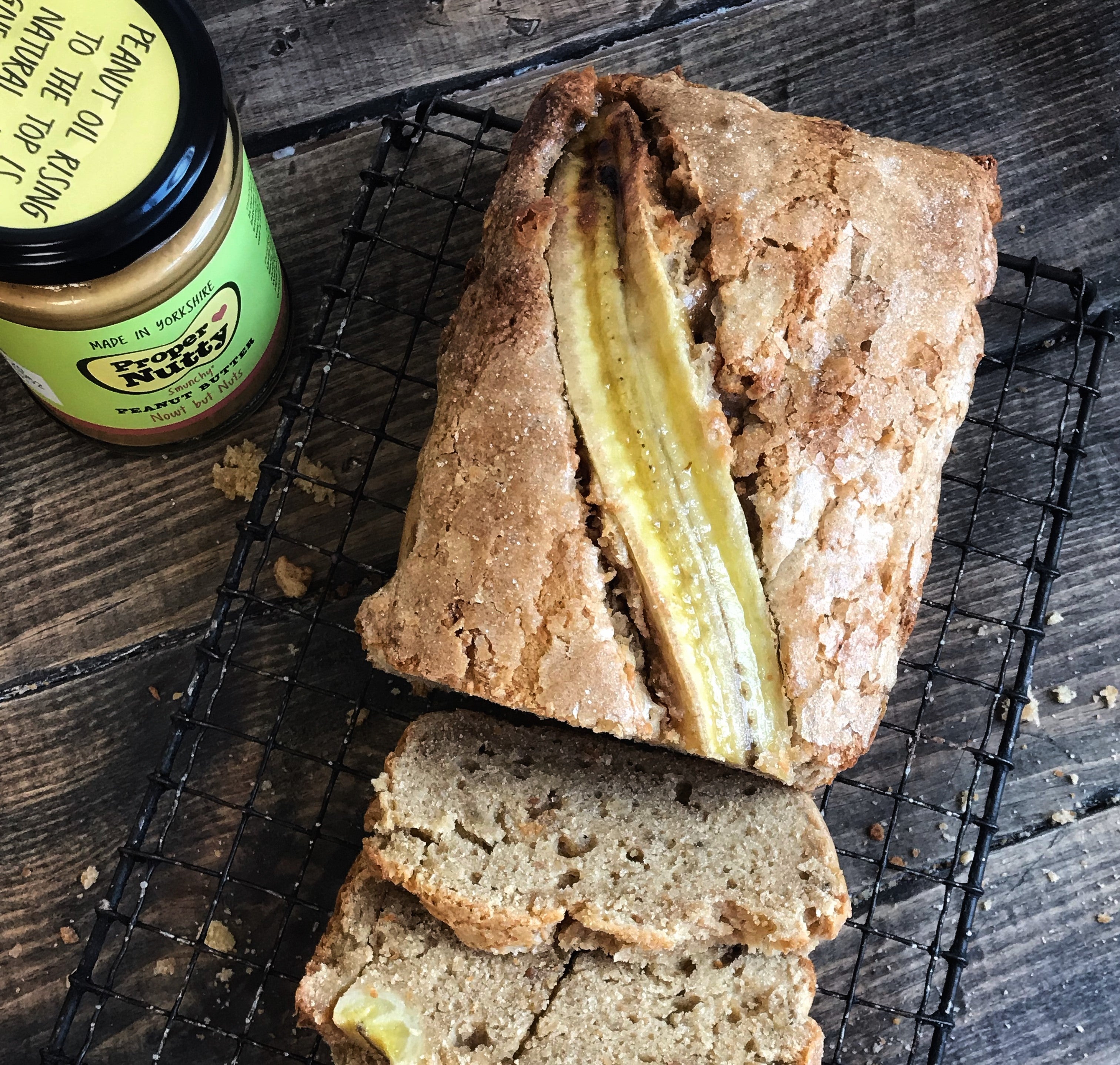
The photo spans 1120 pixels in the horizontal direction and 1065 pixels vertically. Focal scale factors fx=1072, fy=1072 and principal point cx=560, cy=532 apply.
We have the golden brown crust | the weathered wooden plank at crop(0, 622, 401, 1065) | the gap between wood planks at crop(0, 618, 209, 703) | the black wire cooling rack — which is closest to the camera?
the golden brown crust

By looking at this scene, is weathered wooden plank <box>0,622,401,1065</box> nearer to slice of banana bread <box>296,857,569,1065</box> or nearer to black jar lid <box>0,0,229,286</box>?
slice of banana bread <box>296,857,569,1065</box>

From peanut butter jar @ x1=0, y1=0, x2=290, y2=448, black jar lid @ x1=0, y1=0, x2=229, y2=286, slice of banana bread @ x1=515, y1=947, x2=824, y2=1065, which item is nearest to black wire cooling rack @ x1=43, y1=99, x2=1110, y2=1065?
slice of banana bread @ x1=515, y1=947, x2=824, y2=1065

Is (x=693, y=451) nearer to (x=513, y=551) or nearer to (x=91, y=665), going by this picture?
(x=513, y=551)

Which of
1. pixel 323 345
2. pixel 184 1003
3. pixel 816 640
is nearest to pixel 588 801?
pixel 816 640

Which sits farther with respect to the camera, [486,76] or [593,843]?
[486,76]

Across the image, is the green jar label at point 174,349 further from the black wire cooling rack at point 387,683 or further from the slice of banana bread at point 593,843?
the slice of banana bread at point 593,843

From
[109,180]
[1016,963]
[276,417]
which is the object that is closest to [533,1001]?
[1016,963]

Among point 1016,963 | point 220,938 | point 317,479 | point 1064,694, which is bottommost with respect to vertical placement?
point 1016,963
